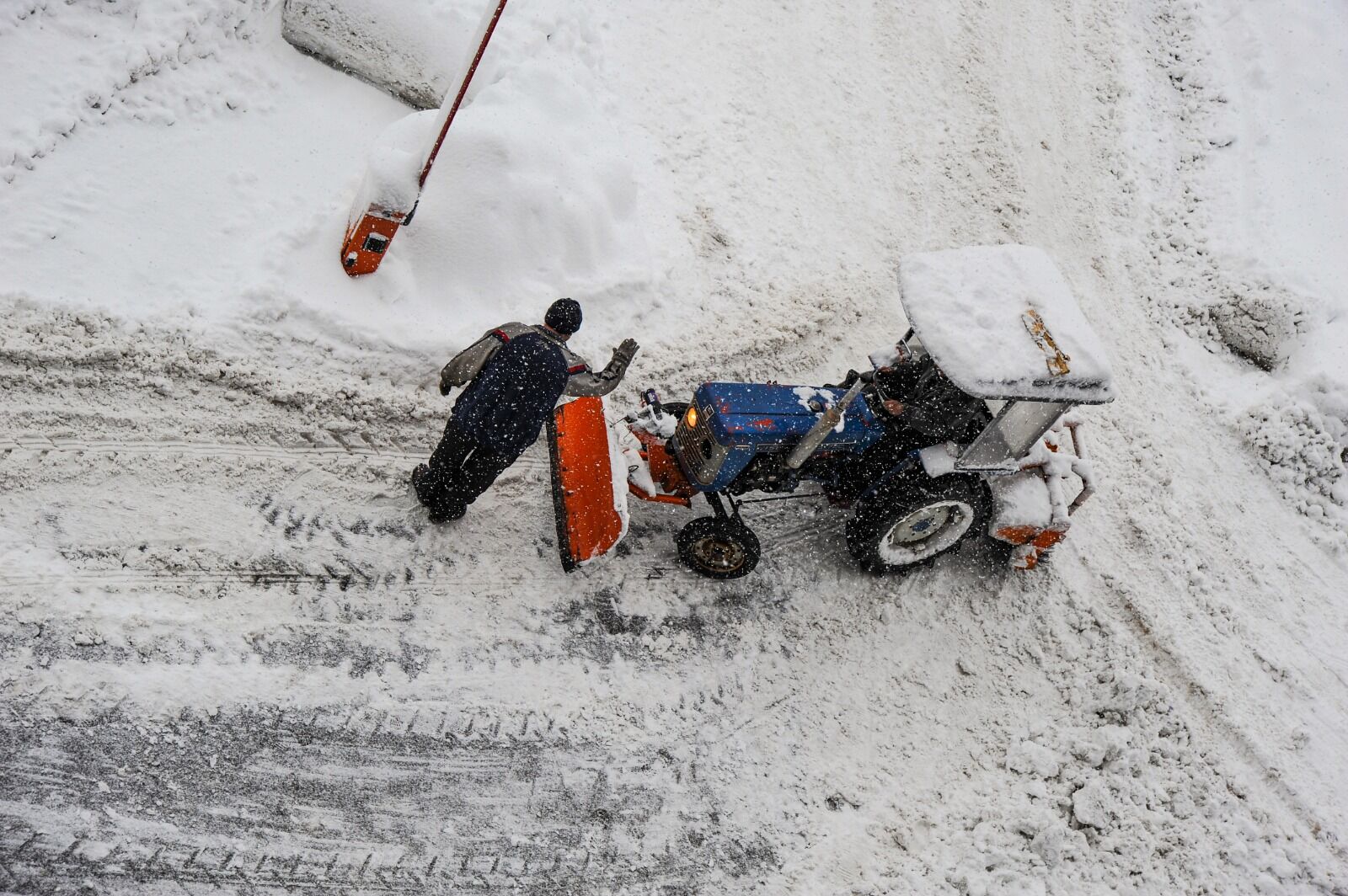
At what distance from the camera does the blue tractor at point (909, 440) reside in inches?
212

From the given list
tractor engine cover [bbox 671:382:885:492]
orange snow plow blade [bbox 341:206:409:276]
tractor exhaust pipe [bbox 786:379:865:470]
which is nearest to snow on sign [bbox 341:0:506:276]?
orange snow plow blade [bbox 341:206:409:276]

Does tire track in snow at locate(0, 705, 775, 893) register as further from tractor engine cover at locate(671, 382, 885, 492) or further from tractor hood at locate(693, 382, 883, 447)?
tractor hood at locate(693, 382, 883, 447)

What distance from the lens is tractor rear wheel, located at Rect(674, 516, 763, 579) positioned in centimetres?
570

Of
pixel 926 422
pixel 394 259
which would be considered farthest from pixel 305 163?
pixel 926 422

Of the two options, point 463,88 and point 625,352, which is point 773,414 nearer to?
point 625,352

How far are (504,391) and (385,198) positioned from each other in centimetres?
201

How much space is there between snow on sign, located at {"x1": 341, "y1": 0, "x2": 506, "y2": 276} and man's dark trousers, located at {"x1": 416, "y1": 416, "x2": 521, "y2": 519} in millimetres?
1769

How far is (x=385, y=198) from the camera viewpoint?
6.16 metres

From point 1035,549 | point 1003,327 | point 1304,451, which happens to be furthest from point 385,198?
point 1304,451

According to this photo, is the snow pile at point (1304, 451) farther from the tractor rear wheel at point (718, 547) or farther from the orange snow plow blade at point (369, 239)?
the orange snow plow blade at point (369, 239)

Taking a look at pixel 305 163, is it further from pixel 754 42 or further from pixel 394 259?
pixel 754 42

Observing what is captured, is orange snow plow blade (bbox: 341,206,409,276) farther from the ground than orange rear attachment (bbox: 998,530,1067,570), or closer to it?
closer to it

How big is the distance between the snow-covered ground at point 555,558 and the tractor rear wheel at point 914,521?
291mm

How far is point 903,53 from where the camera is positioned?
1079 cm
